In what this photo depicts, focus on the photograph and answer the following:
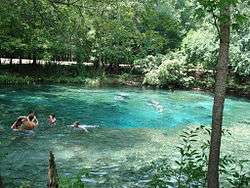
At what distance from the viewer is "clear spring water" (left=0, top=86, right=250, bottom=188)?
45.1 ft

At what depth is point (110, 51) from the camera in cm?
4266

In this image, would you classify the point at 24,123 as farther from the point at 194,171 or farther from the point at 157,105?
the point at 157,105

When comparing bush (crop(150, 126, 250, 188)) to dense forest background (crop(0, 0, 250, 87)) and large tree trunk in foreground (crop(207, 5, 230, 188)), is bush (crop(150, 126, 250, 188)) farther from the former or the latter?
dense forest background (crop(0, 0, 250, 87))

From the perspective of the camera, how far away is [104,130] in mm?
20812

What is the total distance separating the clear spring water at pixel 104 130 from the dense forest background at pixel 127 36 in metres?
3.53

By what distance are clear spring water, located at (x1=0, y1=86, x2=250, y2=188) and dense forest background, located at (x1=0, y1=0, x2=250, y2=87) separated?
3.53 m

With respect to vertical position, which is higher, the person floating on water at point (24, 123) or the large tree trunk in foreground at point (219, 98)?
the large tree trunk in foreground at point (219, 98)

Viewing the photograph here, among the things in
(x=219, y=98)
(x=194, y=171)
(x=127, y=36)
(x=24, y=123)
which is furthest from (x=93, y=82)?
(x=219, y=98)

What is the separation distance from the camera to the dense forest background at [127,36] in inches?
355

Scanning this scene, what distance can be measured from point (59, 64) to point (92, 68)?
3.70 metres

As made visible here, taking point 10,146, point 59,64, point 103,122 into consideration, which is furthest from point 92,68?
point 10,146

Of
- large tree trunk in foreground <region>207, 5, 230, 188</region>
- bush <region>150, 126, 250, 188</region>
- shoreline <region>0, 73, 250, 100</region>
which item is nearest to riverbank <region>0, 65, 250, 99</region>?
shoreline <region>0, 73, 250, 100</region>

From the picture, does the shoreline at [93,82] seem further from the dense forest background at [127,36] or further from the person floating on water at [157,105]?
the person floating on water at [157,105]


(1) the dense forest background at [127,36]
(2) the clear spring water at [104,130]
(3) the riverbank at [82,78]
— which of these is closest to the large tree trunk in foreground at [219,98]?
(1) the dense forest background at [127,36]
